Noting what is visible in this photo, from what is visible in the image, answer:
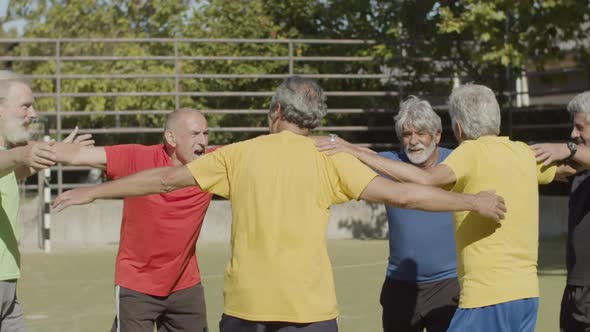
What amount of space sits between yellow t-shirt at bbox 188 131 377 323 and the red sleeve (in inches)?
62.3

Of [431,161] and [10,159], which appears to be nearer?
[10,159]

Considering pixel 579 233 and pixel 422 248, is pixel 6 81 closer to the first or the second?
pixel 422 248

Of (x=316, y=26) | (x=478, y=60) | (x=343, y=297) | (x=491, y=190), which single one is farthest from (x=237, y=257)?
(x=316, y=26)

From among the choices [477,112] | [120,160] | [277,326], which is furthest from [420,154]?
[277,326]

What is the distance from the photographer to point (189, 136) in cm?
659

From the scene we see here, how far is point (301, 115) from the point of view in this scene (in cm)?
482

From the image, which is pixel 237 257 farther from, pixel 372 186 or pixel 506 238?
pixel 506 238

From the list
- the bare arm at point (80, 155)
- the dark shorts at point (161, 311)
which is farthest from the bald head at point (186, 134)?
the dark shorts at point (161, 311)

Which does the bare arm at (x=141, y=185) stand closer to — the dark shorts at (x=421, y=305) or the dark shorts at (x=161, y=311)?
the dark shorts at (x=161, y=311)

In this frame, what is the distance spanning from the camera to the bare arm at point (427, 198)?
475cm

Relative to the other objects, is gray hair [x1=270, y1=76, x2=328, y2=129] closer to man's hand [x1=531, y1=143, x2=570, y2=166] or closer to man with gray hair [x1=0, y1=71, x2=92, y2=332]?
man's hand [x1=531, y1=143, x2=570, y2=166]

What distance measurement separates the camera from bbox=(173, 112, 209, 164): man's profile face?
21.6ft

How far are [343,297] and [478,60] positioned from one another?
6799 millimetres

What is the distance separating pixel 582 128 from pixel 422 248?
122 cm
